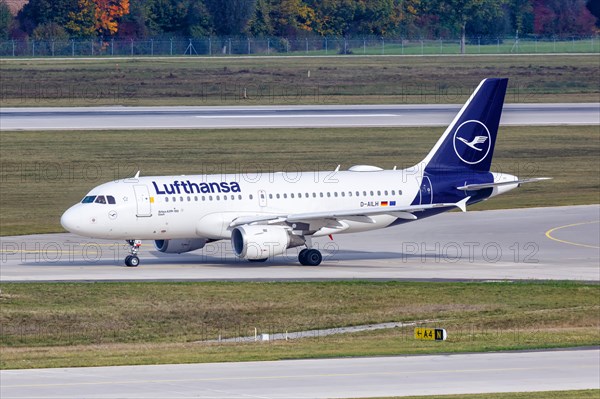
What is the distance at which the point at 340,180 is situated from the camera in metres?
53.1

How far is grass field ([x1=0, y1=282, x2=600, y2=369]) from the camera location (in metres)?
34.4

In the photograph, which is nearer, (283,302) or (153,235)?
(283,302)

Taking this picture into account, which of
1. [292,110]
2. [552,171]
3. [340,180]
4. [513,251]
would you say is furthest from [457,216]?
[292,110]

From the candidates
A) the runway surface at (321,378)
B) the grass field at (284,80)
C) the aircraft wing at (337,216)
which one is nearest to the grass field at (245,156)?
the aircraft wing at (337,216)

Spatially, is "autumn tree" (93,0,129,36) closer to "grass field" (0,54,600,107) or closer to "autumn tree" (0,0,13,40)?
"autumn tree" (0,0,13,40)

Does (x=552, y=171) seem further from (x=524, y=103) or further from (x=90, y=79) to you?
(x=90, y=79)

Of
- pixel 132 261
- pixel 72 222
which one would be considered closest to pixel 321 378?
pixel 72 222

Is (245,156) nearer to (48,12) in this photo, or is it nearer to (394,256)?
(394,256)

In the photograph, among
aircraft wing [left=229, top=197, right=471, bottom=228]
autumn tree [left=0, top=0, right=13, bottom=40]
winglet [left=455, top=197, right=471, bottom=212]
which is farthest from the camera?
autumn tree [left=0, top=0, right=13, bottom=40]

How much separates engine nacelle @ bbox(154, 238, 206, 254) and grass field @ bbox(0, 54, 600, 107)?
71.6 m

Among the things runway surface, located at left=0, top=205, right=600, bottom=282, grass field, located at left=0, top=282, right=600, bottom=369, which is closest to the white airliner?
runway surface, located at left=0, top=205, right=600, bottom=282

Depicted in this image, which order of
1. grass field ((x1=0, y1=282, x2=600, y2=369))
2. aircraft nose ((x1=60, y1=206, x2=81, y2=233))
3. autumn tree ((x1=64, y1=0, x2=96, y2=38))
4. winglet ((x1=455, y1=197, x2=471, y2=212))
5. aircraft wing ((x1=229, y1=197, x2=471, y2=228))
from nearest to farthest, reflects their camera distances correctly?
1. grass field ((x1=0, y1=282, x2=600, y2=369))
2. aircraft nose ((x1=60, y1=206, x2=81, y2=233))
3. aircraft wing ((x1=229, y1=197, x2=471, y2=228))
4. winglet ((x1=455, y1=197, x2=471, y2=212))
5. autumn tree ((x1=64, y1=0, x2=96, y2=38))

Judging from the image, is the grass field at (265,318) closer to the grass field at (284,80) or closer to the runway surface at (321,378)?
the runway surface at (321,378)

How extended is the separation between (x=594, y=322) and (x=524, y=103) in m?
87.0
